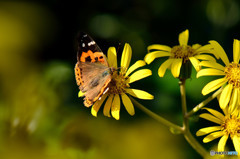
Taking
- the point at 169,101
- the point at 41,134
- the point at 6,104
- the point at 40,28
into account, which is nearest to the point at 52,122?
the point at 41,134

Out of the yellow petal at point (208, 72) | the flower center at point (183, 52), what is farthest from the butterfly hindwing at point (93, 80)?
the yellow petal at point (208, 72)

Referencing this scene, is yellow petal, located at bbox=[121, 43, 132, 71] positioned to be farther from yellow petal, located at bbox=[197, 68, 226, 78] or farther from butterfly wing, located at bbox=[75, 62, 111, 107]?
yellow petal, located at bbox=[197, 68, 226, 78]

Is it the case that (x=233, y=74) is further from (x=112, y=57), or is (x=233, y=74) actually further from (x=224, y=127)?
(x=112, y=57)

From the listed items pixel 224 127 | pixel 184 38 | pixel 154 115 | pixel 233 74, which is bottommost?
pixel 224 127

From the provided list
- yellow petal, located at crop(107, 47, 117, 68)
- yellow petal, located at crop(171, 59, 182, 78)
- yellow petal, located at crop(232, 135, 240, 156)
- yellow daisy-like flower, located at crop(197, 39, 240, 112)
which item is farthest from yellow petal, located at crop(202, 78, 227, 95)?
yellow petal, located at crop(107, 47, 117, 68)

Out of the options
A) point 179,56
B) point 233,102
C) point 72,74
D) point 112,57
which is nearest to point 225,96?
point 233,102

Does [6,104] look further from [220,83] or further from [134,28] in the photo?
[134,28]
